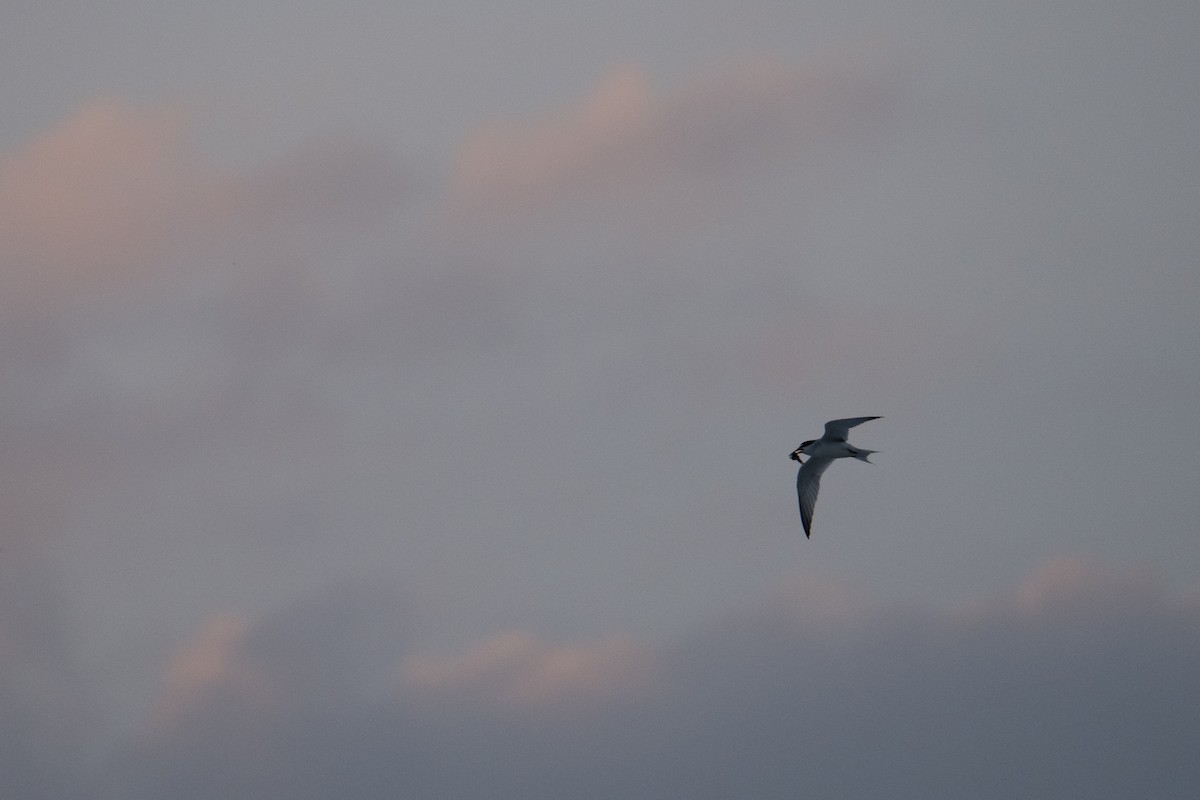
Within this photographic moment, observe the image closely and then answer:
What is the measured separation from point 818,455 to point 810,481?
5.34ft

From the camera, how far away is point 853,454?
3182 inches

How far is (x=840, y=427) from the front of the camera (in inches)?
3184

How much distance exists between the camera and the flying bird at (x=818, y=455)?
80.7 meters

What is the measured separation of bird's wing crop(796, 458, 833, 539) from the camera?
82.9 meters

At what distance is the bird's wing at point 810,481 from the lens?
8294 centimetres

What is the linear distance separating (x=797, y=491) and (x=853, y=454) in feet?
13.5

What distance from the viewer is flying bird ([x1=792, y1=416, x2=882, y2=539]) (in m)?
80.7

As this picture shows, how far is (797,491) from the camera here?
274 ft

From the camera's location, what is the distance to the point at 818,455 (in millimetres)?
82625

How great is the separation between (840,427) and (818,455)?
7.80 ft

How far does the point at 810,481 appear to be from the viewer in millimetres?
83562

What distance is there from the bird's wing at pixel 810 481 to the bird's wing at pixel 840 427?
1839 mm
